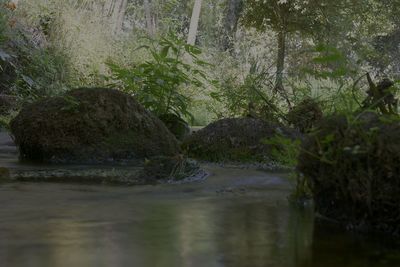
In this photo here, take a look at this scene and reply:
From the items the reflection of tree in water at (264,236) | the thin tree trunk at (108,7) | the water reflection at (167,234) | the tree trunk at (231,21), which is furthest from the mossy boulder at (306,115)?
the tree trunk at (231,21)

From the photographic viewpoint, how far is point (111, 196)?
383 centimetres

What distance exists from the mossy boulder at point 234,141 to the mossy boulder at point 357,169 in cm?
334

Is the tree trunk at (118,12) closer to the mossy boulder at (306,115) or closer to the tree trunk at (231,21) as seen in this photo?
the tree trunk at (231,21)

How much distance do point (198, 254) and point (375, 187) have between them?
37.2 inches

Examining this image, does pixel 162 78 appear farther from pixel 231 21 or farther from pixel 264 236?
pixel 231 21

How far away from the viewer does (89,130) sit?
6.28m

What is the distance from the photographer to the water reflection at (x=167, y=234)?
7.37 feet

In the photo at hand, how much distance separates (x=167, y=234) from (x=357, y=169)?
964mm

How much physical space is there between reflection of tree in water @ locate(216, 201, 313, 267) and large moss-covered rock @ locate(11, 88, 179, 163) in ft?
9.72

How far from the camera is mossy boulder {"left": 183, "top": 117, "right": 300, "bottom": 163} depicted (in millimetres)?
6492

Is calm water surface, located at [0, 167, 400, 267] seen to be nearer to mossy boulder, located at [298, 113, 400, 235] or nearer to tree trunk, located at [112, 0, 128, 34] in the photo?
mossy boulder, located at [298, 113, 400, 235]

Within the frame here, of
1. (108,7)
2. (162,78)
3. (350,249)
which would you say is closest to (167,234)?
(350,249)

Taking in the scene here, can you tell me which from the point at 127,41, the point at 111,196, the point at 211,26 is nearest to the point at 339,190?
the point at 111,196

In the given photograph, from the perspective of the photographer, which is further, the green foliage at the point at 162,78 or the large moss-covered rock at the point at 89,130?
the green foliage at the point at 162,78
